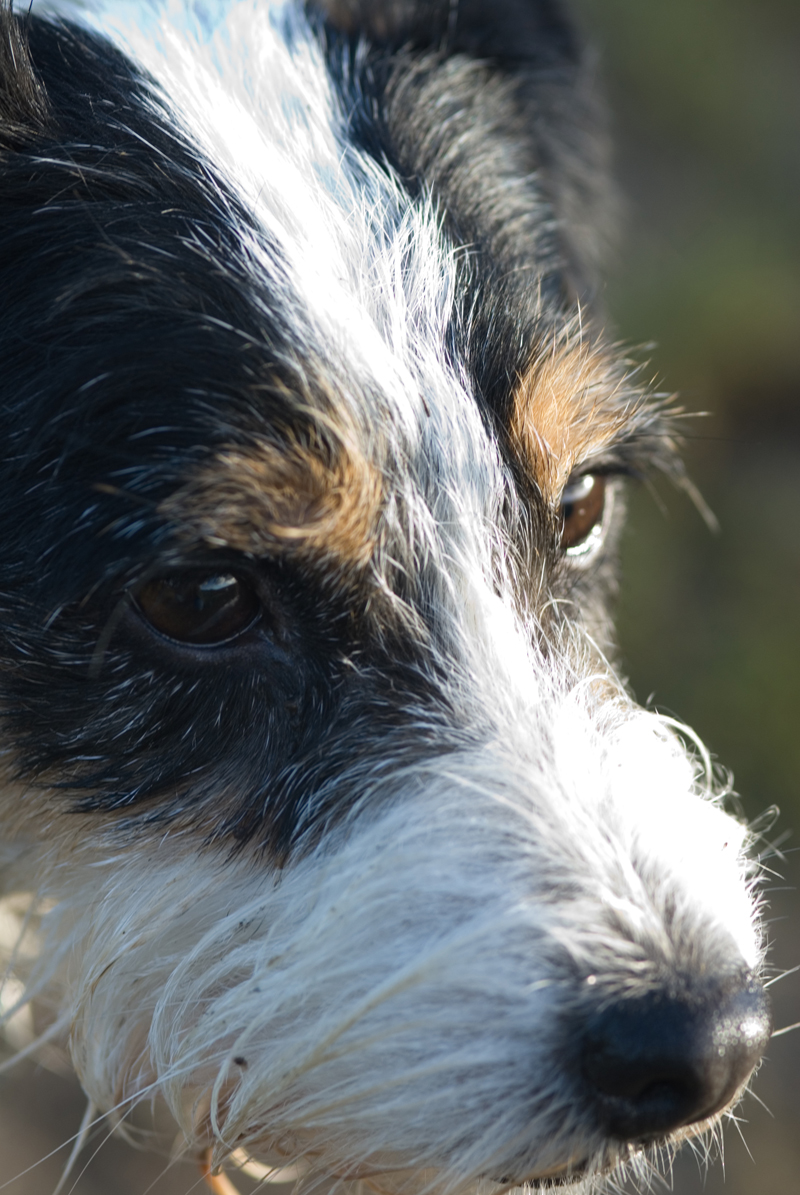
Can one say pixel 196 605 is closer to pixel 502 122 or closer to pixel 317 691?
pixel 317 691

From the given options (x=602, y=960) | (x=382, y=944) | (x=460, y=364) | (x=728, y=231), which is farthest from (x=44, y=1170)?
(x=728, y=231)

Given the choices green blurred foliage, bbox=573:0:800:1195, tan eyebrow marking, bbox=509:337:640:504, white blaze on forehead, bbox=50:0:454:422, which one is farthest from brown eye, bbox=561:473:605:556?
green blurred foliage, bbox=573:0:800:1195

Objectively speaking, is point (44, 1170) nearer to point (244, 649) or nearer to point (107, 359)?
point (244, 649)

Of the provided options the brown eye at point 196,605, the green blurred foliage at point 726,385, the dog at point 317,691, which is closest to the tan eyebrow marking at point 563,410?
the dog at point 317,691

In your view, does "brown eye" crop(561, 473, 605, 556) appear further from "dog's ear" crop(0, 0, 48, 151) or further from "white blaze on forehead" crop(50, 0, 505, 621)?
"dog's ear" crop(0, 0, 48, 151)

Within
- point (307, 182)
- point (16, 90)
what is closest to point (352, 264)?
point (307, 182)

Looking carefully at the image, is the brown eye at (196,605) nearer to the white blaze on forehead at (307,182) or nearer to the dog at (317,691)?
the dog at (317,691)

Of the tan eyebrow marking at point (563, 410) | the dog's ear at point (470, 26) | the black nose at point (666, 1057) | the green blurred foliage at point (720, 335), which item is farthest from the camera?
the green blurred foliage at point (720, 335)

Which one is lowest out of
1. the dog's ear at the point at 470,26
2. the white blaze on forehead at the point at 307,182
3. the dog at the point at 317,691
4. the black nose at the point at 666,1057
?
the black nose at the point at 666,1057
